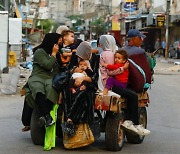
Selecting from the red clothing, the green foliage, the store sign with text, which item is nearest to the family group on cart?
the red clothing

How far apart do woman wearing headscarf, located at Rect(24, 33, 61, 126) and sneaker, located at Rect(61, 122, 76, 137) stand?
0.83 ft

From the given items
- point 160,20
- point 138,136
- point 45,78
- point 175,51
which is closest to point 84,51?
point 45,78

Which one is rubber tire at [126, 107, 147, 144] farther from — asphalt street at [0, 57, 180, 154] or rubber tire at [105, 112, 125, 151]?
rubber tire at [105, 112, 125, 151]

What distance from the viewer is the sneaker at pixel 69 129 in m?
7.89

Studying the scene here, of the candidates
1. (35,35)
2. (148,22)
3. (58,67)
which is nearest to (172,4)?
(148,22)

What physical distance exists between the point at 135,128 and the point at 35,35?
58558 mm

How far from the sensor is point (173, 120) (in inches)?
476

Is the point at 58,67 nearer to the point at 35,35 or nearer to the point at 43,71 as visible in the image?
the point at 43,71

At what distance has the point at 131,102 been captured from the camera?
331 inches

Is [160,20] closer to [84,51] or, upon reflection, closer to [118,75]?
[118,75]

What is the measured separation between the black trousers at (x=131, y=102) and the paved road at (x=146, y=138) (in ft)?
1.59

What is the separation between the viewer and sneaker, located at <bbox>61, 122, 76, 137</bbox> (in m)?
7.89

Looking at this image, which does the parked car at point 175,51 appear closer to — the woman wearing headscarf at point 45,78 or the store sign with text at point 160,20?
the store sign with text at point 160,20

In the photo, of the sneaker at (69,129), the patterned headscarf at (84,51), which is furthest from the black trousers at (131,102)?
the sneaker at (69,129)
